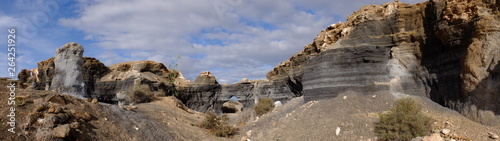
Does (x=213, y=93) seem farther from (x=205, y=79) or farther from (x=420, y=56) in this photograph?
(x=420, y=56)

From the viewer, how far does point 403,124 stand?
8.88 m

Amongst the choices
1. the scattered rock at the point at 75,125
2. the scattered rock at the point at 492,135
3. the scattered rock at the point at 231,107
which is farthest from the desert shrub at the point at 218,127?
the scattered rock at the point at 231,107

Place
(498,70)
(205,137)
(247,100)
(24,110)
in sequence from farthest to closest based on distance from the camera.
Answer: (247,100), (205,137), (24,110), (498,70)

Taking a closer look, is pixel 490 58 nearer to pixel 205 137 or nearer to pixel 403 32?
pixel 403 32

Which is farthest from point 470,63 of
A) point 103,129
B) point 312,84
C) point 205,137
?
point 103,129

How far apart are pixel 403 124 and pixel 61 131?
10.2 metres

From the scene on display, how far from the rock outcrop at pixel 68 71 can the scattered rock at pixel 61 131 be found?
60.9ft

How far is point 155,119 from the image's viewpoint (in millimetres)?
15695

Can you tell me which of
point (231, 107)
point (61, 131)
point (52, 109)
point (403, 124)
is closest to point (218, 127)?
point (52, 109)

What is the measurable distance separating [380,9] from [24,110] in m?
14.4

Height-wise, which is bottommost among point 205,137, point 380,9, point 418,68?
point 205,137

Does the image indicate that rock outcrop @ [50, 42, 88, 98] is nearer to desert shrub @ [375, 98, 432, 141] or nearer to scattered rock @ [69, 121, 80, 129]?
scattered rock @ [69, 121, 80, 129]

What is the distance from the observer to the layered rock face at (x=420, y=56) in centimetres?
882

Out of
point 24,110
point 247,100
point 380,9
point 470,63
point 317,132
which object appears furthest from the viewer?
point 247,100
